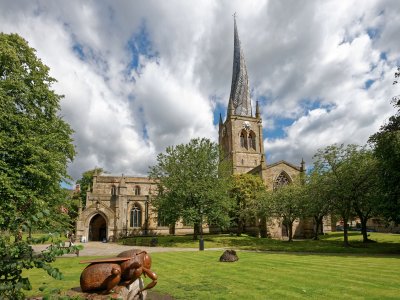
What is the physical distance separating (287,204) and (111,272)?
97.9 ft

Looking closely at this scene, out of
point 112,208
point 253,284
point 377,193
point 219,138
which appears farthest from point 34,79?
point 219,138

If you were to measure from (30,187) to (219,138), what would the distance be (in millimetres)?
53482

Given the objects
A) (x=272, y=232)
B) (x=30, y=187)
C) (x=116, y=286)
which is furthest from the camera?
(x=272, y=232)

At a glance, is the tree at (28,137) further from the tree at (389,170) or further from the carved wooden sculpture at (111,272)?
the tree at (389,170)

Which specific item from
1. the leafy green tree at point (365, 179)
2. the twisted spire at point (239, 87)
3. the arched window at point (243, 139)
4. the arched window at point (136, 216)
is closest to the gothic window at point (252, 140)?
the arched window at point (243, 139)

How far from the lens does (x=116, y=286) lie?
7.28 meters

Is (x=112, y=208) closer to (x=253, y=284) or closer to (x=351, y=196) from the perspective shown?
(x=351, y=196)

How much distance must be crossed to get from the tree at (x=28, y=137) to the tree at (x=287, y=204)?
81.0 ft

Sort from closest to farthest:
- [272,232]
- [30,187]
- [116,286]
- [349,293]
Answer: [116,286] < [349,293] < [30,187] < [272,232]

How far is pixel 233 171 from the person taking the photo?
53.7 m

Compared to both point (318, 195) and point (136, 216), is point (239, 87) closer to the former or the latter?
point (136, 216)

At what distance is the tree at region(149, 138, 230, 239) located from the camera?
32719 millimetres

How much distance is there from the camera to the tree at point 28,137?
14625mm

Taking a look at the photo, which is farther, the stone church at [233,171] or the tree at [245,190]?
the stone church at [233,171]
